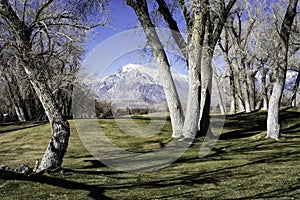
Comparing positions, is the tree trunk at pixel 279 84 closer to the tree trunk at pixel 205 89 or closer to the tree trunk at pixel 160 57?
the tree trunk at pixel 205 89

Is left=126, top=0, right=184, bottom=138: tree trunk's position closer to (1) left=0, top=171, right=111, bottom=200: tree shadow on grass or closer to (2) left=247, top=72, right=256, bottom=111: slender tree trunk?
(1) left=0, top=171, right=111, bottom=200: tree shadow on grass

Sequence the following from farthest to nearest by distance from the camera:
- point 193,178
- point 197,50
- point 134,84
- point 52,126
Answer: point 134,84
point 197,50
point 52,126
point 193,178

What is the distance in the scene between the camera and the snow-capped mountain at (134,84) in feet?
49.5

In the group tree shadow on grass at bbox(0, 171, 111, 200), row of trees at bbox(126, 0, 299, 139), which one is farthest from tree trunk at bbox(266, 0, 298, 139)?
tree shadow on grass at bbox(0, 171, 111, 200)

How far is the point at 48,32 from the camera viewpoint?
8562 mm

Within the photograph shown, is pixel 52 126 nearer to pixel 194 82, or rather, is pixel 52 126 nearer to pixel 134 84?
pixel 194 82

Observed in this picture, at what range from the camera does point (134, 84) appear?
20172 millimetres

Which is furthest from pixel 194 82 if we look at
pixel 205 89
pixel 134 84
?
pixel 134 84

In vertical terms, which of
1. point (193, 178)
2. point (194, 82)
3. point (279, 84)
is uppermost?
point (194, 82)

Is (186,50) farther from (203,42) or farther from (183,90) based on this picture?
(183,90)

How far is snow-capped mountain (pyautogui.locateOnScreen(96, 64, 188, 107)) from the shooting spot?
1510 centimetres

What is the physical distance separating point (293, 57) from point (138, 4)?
21.3m

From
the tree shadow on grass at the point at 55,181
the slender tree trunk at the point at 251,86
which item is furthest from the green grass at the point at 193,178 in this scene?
the slender tree trunk at the point at 251,86

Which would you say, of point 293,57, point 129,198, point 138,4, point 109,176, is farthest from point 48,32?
point 293,57
